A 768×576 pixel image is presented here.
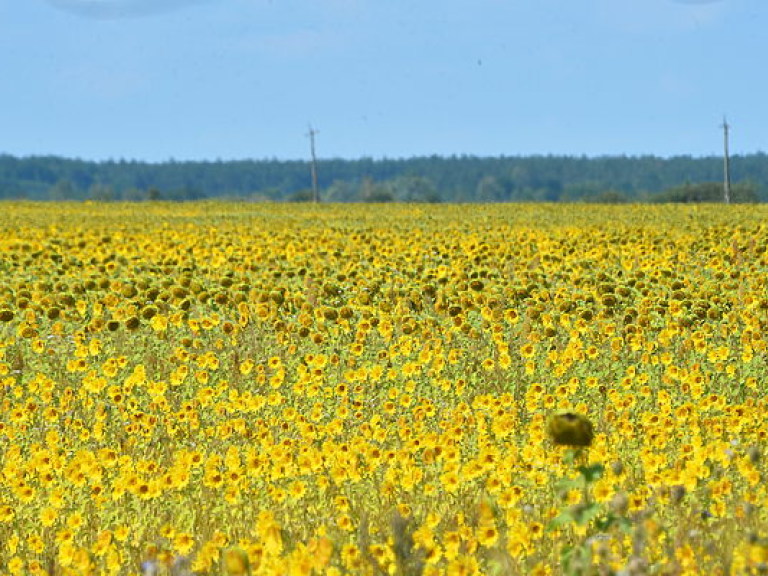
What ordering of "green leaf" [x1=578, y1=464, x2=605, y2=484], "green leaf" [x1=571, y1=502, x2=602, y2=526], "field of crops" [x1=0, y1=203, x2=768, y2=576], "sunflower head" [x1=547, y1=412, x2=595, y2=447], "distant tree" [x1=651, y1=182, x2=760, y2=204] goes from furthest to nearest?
"distant tree" [x1=651, y1=182, x2=760, y2=204] < "field of crops" [x1=0, y1=203, x2=768, y2=576] < "green leaf" [x1=578, y1=464, x2=605, y2=484] < "green leaf" [x1=571, y1=502, x2=602, y2=526] < "sunflower head" [x1=547, y1=412, x2=595, y2=447]

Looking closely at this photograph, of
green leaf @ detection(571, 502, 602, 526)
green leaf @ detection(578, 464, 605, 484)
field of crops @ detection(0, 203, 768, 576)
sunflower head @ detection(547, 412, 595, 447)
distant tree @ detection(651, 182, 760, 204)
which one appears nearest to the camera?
sunflower head @ detection(547, 412, 595, 447)

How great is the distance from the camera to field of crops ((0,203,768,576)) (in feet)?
17.0

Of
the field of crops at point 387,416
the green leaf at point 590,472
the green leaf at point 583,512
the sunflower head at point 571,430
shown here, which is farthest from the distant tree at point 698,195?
the sunflower head at point 571,430

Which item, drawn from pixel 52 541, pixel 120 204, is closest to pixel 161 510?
pixel 52 541

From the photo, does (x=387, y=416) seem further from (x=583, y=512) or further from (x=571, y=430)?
(x=571, y=430)

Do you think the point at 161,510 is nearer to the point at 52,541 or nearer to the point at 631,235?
the point at 52,541

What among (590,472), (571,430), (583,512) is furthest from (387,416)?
(571,430)

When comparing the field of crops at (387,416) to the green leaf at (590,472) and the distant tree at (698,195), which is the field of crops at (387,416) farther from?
the distant tree at (698,195)

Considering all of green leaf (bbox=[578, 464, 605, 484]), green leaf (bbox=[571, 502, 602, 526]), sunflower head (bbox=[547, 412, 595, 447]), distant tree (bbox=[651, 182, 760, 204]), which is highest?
sunflower head (bbox=[547, 412, 595, 447])

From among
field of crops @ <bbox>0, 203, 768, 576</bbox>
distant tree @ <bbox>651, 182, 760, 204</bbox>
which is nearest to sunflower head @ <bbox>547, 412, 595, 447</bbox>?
field of crops @ <bbox>0, 203, 768, 576</bbox>

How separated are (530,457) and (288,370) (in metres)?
3.85

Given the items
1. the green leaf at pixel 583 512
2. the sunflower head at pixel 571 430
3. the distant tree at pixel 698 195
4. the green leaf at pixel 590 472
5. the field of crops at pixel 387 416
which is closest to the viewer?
the sunflower head at pixel 571 430

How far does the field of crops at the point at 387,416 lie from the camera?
17.0 ft

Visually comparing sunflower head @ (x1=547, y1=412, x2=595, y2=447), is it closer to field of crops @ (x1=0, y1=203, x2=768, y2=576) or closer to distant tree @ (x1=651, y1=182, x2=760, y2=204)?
field of crops @ (x1=0, y1=203, x2=768, y2=576)
